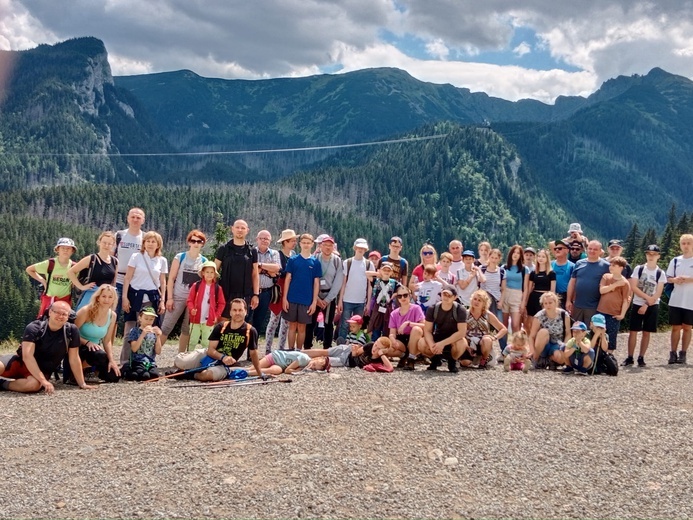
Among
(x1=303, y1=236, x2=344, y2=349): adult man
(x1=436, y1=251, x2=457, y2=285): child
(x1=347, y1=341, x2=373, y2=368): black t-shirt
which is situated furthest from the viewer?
(x1=436, y1=251, x2=457, y2=285): child

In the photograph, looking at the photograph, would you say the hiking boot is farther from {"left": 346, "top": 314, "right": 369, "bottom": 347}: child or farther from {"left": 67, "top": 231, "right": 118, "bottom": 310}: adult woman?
{"left": 67, "top": 231, "right": 118, "bottom": 310}: adult woman

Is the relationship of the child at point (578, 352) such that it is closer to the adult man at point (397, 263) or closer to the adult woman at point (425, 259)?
the adult woman at point (425, 259)

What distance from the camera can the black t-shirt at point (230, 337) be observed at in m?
11.9

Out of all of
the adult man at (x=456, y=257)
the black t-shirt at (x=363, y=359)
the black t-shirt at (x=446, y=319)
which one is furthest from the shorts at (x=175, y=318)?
the adult man at (x=456, y=257)

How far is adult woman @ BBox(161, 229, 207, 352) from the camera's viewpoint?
42.8ft

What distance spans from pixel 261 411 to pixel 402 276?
6085 mm

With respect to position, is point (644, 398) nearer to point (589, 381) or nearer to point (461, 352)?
point (589, 381)

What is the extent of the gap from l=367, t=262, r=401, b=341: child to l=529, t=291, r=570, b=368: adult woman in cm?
306

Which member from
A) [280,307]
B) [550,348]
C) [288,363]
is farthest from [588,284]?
[288,363]

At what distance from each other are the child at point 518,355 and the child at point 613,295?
2.34 m

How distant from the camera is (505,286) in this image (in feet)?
50.5

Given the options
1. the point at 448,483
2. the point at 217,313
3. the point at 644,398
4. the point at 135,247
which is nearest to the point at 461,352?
the point at 644,398

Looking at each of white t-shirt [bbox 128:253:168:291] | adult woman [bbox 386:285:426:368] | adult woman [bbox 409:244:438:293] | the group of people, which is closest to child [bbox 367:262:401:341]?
the group of people

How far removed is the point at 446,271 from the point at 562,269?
286cm
